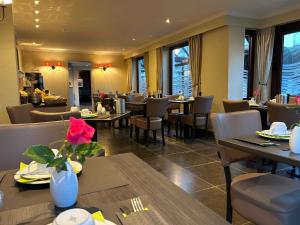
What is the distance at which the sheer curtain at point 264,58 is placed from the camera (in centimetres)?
534

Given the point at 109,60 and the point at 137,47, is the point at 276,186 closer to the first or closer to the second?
the point at 137,47

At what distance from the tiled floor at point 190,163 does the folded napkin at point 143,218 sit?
172 cm

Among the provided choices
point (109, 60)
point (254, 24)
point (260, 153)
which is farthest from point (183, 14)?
point (109, 60)

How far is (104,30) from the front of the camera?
21.8 feet

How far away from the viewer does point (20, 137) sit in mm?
1457

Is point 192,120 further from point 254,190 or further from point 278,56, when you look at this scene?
point 254,190

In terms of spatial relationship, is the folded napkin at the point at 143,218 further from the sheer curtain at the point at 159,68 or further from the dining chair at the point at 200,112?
the sheer curtain at the point at 159,68

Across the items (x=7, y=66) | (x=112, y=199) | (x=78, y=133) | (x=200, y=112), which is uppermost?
(x=7, y=66)

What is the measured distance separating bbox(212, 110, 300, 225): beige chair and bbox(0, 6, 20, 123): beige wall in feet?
11.2

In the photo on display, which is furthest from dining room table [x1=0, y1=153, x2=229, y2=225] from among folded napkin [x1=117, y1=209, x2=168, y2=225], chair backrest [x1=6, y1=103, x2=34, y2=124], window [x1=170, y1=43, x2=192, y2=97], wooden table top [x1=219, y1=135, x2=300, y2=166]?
window [x1=170, y1=43, x2=192, y2=97]

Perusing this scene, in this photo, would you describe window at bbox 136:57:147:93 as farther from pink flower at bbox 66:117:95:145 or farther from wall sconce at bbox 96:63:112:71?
pink flower at bbox 66:117:95:145

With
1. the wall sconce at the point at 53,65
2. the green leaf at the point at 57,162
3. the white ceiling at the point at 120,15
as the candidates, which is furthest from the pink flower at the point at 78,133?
the wall sconce at the point at 53,65

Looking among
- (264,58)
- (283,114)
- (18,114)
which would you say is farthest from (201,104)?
(18,114)

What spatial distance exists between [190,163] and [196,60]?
341 centimetres
